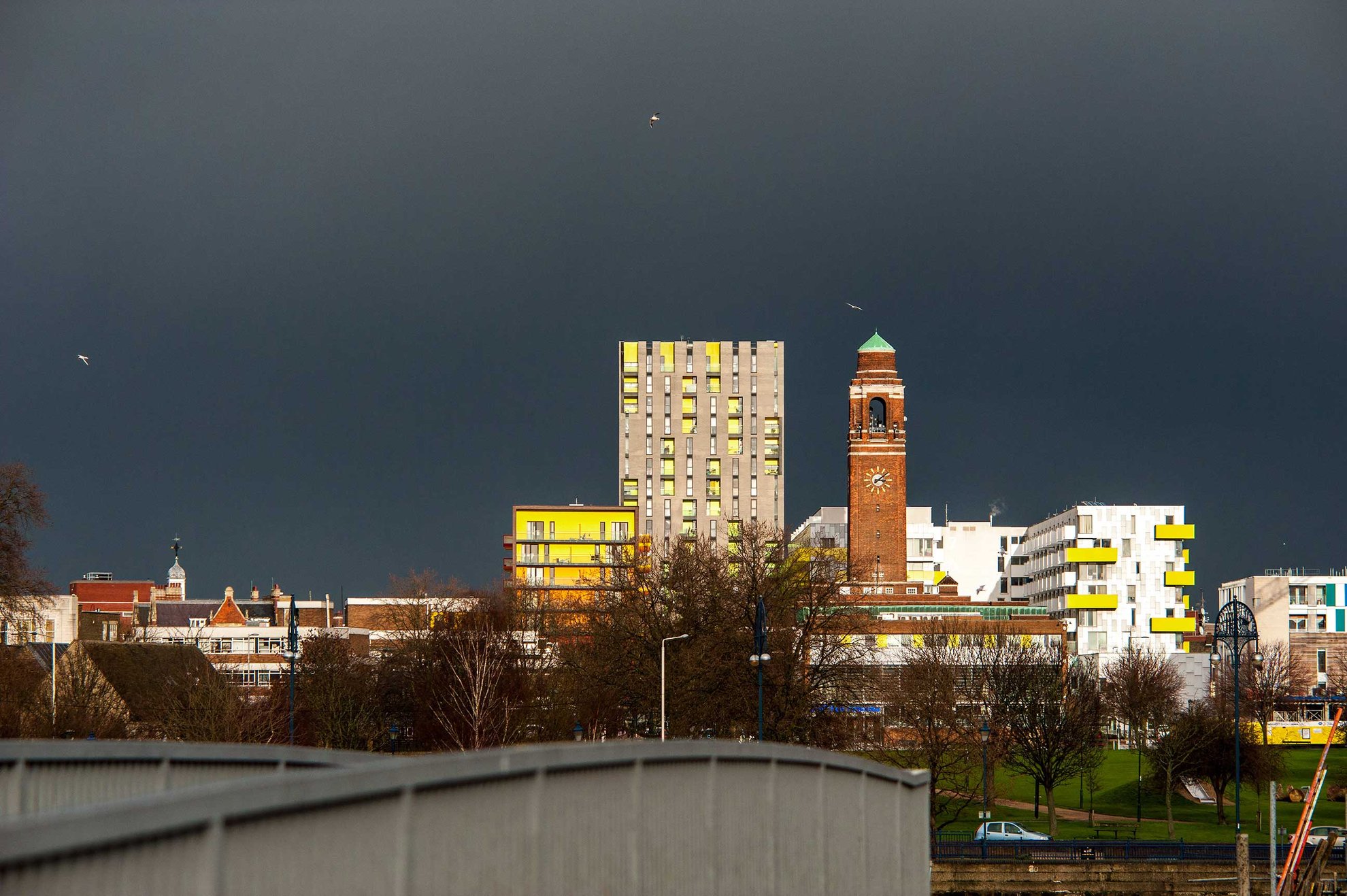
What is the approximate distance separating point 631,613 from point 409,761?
57.1 metres

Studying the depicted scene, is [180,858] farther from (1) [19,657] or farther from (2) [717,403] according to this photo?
(2) [717,403]

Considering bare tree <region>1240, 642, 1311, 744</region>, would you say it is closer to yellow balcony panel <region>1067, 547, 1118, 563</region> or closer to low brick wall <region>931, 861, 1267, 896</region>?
yellow balcony panel <region>1067, 547, 1118, 563</region>

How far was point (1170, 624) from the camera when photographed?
6619 inches

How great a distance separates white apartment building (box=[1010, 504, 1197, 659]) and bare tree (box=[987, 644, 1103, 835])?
90.0 metres

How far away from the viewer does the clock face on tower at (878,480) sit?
15550 cm

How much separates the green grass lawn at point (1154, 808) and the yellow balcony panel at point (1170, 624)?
70654 mm

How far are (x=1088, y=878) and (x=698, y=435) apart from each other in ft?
458

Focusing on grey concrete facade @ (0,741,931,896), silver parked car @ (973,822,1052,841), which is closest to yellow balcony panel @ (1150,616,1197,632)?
silver parked car @ (973,822,1052,841)

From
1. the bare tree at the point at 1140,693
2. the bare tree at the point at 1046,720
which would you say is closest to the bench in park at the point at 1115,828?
the bare tree at the point at 1046,720

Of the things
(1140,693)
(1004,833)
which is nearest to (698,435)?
(1140,693)

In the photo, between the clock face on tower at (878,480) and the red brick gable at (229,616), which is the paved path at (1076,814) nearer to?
the clock face on tower at (878,480)

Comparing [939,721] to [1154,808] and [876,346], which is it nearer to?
[1154,808]

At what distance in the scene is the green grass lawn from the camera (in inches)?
2549

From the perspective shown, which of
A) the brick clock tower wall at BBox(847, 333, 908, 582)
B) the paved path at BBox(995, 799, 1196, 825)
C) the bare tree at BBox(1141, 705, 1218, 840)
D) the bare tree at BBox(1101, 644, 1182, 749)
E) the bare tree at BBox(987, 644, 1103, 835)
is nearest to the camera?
the bare tree at BBox(987, 644, 1103, 835)
